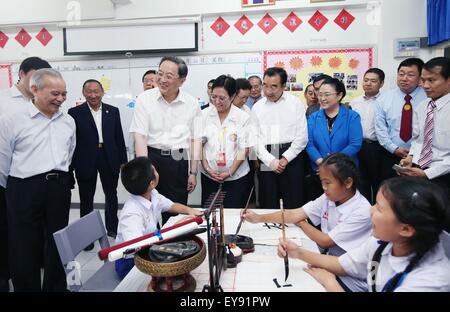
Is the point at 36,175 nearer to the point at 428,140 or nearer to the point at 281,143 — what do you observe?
the point at 281,143

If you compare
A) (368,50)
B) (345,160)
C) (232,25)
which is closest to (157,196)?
(345,160)

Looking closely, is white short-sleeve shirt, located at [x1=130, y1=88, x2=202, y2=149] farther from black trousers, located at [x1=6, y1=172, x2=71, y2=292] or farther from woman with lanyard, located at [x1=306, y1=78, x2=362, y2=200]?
woman with lanyard, located at [x1=306, y1=78, x2=362, y2=200]

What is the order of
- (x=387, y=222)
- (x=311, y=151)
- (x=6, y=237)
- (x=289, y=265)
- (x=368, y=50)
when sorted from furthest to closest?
(x=368, y=50)
(x=311, y=151)
(x=6, y=237)
(x=289, y=265)
(x=387, y=222)

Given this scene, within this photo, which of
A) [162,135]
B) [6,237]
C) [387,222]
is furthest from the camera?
[162,135]

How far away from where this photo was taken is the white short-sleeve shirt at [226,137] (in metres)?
2.57

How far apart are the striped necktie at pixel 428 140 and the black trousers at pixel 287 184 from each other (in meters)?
0.89

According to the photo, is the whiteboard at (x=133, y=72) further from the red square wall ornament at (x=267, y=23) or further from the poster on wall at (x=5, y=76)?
the red square wall ornament at (x=267, y=23)

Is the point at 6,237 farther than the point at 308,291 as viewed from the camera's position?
Yes

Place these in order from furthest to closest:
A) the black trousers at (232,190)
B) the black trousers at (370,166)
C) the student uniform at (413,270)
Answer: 1. the black trousers at (370,166)
2. the black trousers at (232,190)
3. the student uniform at (413,270)

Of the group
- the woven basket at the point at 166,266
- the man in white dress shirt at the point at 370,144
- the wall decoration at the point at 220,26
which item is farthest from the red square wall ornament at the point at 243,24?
the woven basket at the point at 166,266

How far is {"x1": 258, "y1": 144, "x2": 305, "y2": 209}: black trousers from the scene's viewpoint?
8.98 ft

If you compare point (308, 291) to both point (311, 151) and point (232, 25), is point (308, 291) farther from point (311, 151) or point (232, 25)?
point (232, 25)

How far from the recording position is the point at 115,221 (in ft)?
11.5

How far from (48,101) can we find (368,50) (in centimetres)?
351
